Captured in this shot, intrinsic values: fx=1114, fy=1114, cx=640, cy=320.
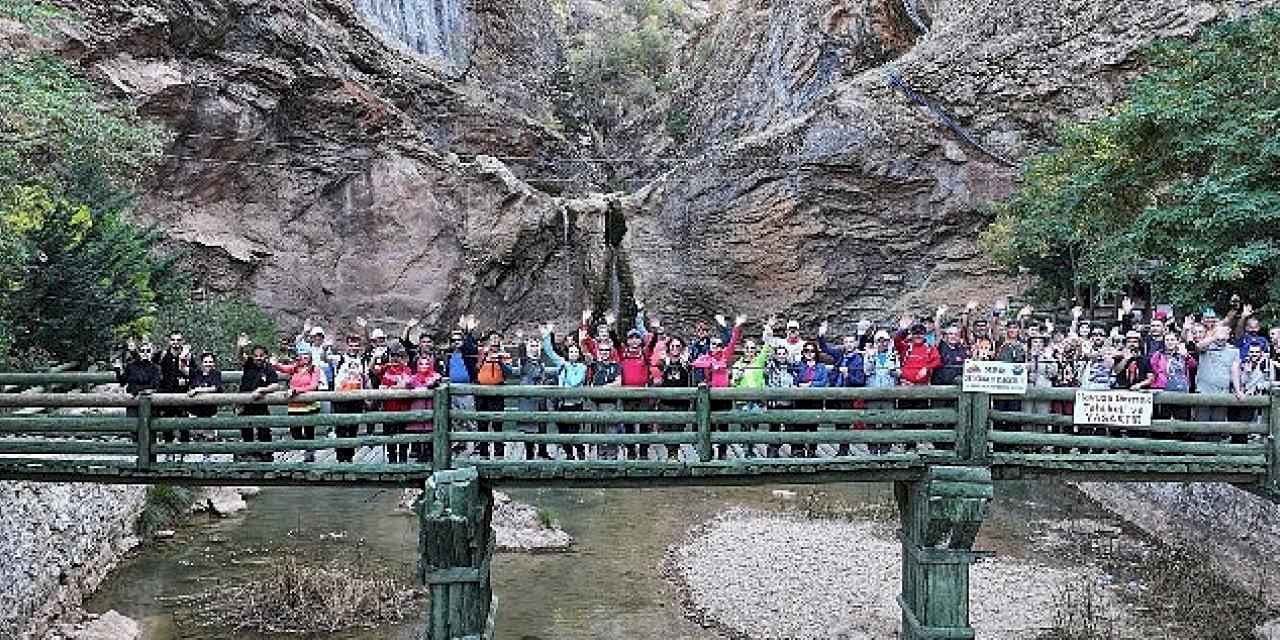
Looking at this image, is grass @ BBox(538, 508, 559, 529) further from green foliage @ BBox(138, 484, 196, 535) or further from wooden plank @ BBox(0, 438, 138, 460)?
wooden plank @ BBox(0, 438, 138, 460)

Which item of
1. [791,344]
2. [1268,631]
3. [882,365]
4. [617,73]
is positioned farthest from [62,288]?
[617,73]

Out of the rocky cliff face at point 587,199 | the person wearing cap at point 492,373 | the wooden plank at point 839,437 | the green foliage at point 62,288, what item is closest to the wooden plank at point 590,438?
the wooden plank at point 839,437

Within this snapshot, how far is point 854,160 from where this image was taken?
1266 inches

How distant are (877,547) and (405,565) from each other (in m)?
7.74

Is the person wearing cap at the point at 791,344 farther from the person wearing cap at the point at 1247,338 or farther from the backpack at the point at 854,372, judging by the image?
the person wearing cap at the point at 1247,338

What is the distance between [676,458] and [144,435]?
16.4 feet

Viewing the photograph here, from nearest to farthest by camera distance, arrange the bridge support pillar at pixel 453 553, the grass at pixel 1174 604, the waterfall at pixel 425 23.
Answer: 1. the bridge support pillar at pixel 453 553
2. the grass at pixel 1174 604
3. the waterfall at pixel 425 23

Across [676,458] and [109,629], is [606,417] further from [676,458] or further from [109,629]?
[109,629]

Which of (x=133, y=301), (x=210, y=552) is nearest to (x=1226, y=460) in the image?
(x=210, y=552)

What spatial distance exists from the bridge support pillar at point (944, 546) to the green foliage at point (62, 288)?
45.8 ft

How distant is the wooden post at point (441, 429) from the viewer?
405 inches

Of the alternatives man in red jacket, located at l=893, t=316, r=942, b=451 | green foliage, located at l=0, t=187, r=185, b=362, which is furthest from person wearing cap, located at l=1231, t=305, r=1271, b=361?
green foliage, located at l=0, t=187, r=185, b=362

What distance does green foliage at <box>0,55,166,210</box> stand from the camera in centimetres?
1483

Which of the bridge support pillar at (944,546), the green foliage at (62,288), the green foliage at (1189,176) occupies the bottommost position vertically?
the bridge support pillar at (944,546)
